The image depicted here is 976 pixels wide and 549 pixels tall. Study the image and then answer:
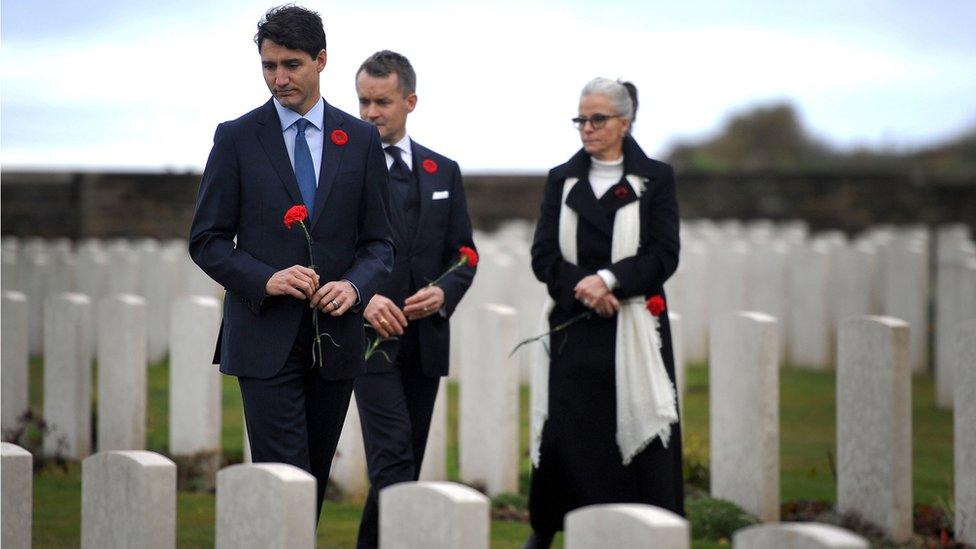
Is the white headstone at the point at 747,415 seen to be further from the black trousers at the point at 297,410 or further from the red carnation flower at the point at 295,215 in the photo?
the red carnation flower at the point at 295,215

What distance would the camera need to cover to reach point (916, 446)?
323 inches

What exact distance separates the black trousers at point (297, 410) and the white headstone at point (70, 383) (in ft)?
12.8

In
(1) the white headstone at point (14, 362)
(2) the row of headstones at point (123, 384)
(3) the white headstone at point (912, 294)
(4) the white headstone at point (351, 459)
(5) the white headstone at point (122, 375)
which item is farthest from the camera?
(3) the white headstone at point (912, 294)

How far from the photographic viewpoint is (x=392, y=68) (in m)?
4.97

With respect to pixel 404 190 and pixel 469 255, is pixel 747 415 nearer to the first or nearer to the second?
pixel 469 255

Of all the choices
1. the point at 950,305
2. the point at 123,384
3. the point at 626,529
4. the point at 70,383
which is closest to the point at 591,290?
the point at 626,529

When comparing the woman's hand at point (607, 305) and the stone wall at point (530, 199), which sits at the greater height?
the stone wall at point (530, 199)

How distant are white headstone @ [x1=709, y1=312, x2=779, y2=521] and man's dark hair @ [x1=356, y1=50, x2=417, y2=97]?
2058 millimetres

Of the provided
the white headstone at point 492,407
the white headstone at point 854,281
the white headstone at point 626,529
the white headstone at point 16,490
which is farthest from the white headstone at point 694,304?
the white headstone at point 626,529

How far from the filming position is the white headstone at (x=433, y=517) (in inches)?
109

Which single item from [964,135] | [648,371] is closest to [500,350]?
[648,371]

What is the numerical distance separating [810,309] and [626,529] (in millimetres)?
9863

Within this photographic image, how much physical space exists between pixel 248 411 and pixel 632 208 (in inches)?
66.5

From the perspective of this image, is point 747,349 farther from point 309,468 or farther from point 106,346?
point 106,346
